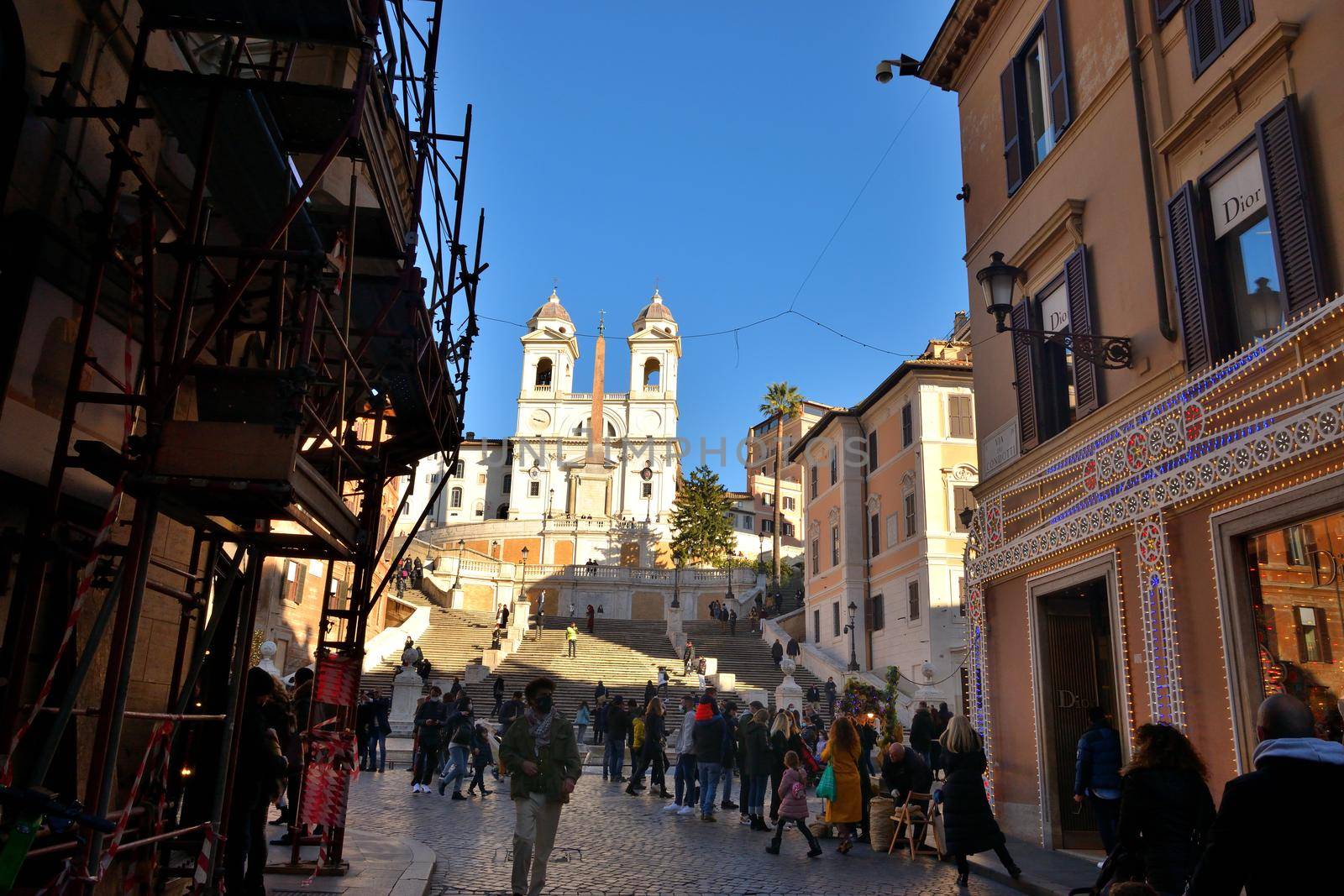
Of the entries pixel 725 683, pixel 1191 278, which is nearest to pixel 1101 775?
pixel 1191 278

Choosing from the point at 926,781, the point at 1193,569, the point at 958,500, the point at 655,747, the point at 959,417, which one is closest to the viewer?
the point at 1193,569

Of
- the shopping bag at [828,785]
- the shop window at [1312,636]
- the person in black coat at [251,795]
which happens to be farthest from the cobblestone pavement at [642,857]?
the shop window at [1312,636]

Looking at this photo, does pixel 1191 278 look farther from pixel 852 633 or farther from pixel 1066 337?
pixel 852 633

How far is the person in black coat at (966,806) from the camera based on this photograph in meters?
9.36

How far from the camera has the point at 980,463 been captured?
47.3 feet

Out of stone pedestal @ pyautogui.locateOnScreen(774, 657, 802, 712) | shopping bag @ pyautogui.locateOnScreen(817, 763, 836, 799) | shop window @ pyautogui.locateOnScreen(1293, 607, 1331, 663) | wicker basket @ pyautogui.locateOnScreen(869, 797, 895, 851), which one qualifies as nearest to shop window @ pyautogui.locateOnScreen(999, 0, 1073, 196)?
shop window @ pyautogui.locateOnScreen(1293, 607, 1331, 663)

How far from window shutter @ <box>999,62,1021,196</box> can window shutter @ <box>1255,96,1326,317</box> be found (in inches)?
201

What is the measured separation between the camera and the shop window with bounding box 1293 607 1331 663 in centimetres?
843

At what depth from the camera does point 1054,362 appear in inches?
488

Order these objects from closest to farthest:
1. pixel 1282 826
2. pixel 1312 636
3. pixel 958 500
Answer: pixel 1282 826
pixel 1312 636
pixel 958 500

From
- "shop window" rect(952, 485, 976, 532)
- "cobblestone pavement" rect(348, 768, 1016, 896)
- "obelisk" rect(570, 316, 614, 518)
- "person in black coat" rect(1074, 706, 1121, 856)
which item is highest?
"obelisk" rect(570, 316, 614, 518)

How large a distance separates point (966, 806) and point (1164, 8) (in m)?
8.29

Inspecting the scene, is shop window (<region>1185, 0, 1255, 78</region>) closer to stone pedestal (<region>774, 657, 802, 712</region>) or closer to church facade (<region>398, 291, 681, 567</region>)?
stone pedestal (<region>774, 657, 802, 712</region>)

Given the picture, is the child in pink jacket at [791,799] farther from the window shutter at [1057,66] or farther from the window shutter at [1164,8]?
the window shutter at [1164,8]
